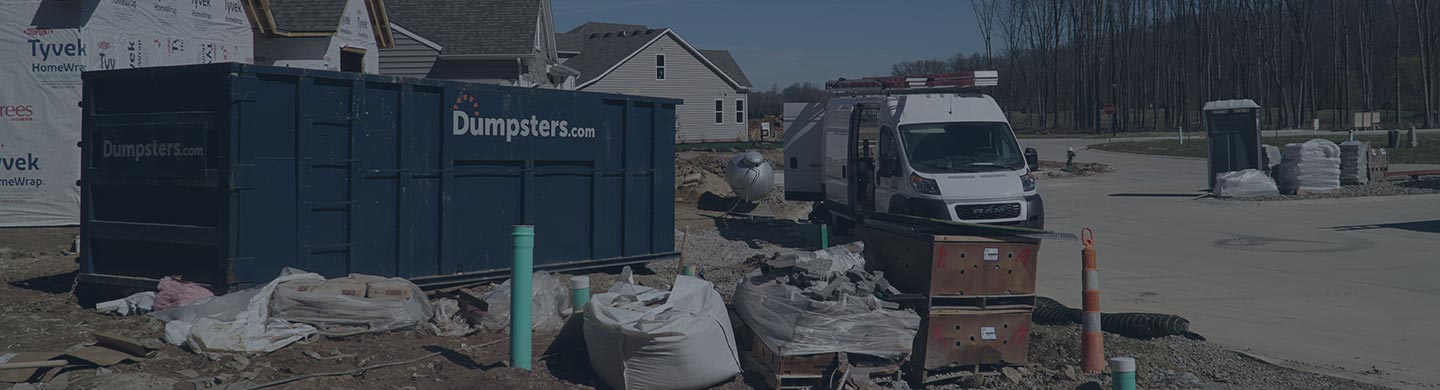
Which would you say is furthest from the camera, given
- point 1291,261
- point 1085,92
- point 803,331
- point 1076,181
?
point 1085,92

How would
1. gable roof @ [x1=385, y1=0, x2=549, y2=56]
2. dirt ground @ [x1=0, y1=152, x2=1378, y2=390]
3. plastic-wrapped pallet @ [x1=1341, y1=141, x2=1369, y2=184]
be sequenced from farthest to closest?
gable roof @ [x1=385, y1=0, x2=549, y2=56], plastic-wrapped pallet @ [x1=1341, y1=141, x2=1369, y2=184], dirt ground @ [x1=0, y1=152, x2=1378, y2=390]

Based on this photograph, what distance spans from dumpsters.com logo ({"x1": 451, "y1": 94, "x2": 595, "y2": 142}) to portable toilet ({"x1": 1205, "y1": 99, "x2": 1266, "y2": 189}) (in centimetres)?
1985

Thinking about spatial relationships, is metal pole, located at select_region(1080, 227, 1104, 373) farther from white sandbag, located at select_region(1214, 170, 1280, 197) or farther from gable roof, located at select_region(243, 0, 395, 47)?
white sandbag, located at select_region(1214, 170, 1280, 197)

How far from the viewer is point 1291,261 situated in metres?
14.9

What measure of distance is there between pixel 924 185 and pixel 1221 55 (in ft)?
293

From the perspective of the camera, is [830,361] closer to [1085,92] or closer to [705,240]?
[705,240]

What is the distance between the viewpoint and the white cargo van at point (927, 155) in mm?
14609

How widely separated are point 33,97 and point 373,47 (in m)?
9.48

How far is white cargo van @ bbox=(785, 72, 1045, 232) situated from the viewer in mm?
14609

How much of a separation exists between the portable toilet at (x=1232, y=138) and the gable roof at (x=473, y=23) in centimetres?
1830

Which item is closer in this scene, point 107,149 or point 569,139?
point 107,149

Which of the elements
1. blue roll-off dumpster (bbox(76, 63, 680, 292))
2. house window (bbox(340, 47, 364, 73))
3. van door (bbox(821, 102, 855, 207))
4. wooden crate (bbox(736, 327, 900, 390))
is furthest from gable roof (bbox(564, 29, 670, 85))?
wooden crate (bbox(736, 327, 900, 390))

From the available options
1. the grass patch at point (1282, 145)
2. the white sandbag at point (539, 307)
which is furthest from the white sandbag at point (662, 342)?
the grass patch at point (1282, 145)

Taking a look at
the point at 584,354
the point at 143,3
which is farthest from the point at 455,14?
the point at 584,354
